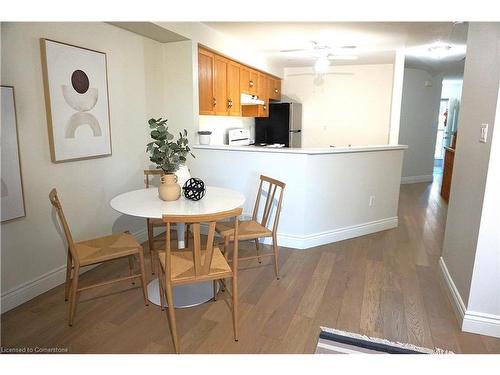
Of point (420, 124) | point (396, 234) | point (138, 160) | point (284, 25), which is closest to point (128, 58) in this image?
point (138, 160)

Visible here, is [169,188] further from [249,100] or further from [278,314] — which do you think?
[249,100]

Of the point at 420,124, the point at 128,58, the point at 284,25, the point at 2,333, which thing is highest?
the point at 284,25

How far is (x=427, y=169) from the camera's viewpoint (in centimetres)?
750

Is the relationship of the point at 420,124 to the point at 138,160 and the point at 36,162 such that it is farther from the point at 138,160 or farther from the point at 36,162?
the point at 36,162

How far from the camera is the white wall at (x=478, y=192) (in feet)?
6.41

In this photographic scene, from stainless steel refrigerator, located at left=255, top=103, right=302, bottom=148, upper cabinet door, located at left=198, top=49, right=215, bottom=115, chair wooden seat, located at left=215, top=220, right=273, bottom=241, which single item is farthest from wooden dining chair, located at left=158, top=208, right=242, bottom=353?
stainless steel refrigerator, located at left=255, top=103, right=302, bottom=148

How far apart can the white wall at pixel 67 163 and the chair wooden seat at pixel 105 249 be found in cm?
42

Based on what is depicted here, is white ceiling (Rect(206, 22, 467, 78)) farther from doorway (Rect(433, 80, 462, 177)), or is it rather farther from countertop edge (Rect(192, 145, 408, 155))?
doorway (Rect(433, 80, 462, 177))

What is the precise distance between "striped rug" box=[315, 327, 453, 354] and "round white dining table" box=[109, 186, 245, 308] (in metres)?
0.90

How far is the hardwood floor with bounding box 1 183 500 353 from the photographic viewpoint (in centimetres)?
198

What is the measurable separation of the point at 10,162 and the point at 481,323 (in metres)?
3.19

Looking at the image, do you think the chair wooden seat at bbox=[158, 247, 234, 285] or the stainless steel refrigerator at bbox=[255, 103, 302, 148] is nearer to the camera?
the chair wooden seat at bbox=[158, 247, 234, 285]

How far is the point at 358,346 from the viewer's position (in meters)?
1.96

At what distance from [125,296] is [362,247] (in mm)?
2340
